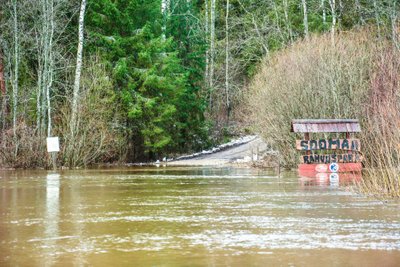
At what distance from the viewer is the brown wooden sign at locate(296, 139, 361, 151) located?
3069 cm

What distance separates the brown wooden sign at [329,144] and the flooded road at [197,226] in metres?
4.94

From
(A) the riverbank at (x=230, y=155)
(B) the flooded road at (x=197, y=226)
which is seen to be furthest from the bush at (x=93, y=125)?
(B) the flooded road at (x=197, y=226)

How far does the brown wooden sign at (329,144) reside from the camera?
30688mm

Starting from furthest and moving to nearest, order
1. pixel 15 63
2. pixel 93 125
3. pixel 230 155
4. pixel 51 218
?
pixel 230 155, pixel 15 63, pixel 93 125, pixel 51 218

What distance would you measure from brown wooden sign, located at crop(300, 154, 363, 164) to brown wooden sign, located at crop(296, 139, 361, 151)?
343 millimetres

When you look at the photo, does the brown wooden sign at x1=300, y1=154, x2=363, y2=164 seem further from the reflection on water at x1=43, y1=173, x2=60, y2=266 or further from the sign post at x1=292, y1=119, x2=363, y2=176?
the reflection on water at x1=43, y1=173, x2=60, y2=266

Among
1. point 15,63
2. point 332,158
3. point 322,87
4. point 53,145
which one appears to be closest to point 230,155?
point 15,63

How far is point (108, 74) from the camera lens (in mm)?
44719

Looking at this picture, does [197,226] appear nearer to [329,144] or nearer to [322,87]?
[329,144]

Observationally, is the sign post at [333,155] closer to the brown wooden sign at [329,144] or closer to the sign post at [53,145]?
the brown wooden sign at [329,144]

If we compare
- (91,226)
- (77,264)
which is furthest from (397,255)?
(91,226)

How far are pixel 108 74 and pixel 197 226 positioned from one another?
3006 centimetres

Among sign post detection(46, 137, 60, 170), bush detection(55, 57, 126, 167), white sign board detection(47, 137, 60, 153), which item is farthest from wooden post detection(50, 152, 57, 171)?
bush detection(55, 57, 126, 167)

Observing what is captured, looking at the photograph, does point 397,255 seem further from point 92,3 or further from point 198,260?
point 92,3
